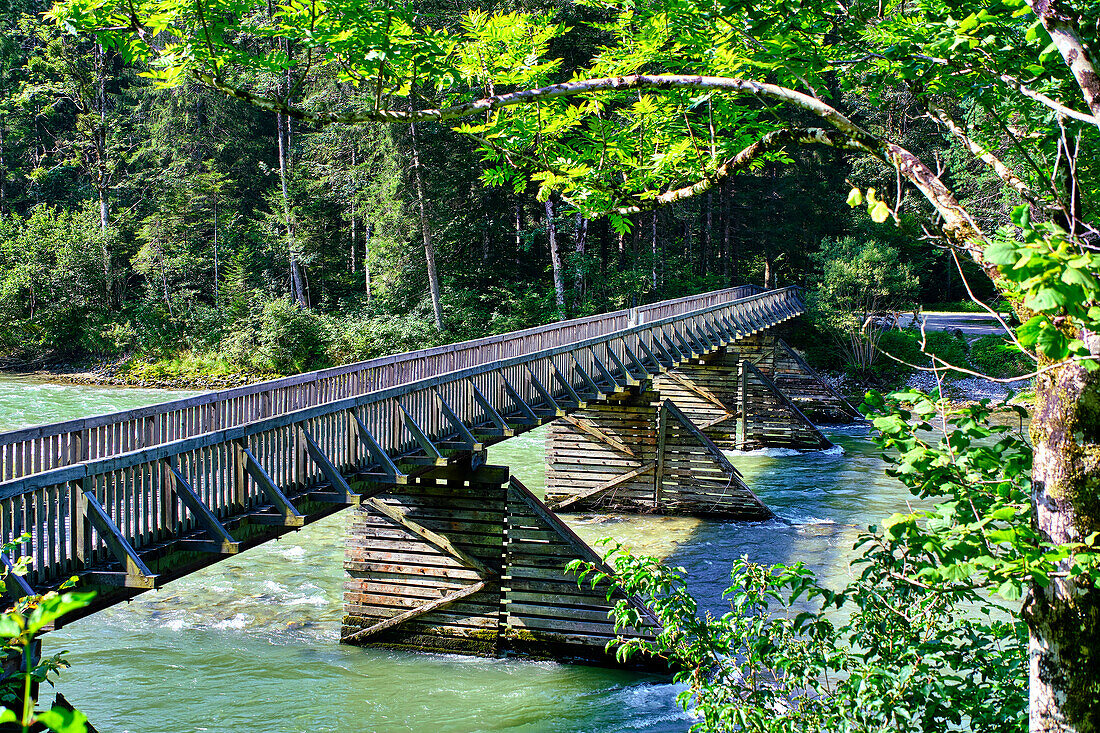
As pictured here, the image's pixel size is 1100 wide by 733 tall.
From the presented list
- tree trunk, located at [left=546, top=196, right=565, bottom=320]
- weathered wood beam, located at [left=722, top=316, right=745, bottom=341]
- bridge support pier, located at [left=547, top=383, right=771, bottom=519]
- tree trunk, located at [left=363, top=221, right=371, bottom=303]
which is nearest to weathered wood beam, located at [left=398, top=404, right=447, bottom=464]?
bridge support pier, located at [left=547, top=383, right=771, bottom=519]

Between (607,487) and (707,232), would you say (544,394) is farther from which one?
(707,232)

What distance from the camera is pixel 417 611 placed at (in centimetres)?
1305

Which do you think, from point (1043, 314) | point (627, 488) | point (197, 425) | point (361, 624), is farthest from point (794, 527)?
point (1043, 314)

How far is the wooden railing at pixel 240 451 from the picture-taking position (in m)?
7.05

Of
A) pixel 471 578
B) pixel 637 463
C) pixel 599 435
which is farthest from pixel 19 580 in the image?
pixel 637 463

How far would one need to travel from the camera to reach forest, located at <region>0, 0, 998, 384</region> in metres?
41.9

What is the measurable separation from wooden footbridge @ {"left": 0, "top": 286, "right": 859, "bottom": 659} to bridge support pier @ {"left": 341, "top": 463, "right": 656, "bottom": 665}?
0.07 ft

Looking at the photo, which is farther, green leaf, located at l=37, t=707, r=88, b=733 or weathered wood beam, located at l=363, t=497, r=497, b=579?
weathered wood beam, located at l=363, t=497, r=497, b=579

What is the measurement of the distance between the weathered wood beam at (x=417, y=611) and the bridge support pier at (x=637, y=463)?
26.7 ft

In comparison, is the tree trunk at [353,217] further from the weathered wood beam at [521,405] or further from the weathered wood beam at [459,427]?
the weathered wood beam at [459,427]

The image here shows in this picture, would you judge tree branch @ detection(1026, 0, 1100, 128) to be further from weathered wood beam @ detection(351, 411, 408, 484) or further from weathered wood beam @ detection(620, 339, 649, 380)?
weathered wood beam @ detection(620, 339, 649, 380)

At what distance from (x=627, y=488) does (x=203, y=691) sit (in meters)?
11.8

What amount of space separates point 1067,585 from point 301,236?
43838 millimetres

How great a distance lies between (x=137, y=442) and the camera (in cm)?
826
